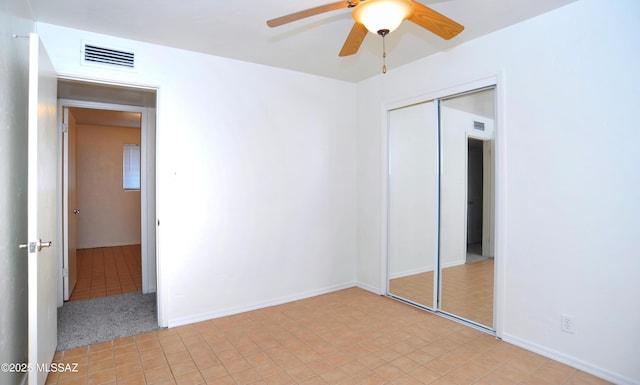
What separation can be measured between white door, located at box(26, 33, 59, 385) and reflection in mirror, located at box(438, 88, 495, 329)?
3169mm

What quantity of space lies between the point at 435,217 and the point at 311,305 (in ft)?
5.28

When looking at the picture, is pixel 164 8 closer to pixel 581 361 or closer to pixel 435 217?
pixel 435 217

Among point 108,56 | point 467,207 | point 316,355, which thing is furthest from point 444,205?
point 108,56

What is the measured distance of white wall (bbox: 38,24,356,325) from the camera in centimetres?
314

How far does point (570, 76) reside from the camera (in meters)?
2.44

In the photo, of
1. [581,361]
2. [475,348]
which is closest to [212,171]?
[475,348]

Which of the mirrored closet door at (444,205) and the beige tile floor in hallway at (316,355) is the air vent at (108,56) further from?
the mirrored closet door at (444,205)

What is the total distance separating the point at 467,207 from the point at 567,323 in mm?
1177

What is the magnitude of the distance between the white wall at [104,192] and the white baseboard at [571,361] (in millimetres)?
7213

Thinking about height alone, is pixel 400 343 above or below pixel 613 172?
below

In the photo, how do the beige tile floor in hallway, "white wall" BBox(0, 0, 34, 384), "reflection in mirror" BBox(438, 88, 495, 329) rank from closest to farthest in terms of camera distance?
"white wall" BBox(0, 0, 34, 384), the beige tile floor in hallway, "reflection in mirror" BBox(438, 88, 495, 329)

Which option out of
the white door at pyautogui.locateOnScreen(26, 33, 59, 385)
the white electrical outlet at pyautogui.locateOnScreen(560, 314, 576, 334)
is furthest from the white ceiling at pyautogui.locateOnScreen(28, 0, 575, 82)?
the white electrical outlet at pyautogui.locateOnScreen(560, 314, 576, 334)

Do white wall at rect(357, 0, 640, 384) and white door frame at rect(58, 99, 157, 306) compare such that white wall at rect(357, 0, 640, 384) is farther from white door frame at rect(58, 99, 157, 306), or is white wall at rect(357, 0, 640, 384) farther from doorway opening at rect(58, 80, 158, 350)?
white door frame at rect(58, 99, 157, 306)

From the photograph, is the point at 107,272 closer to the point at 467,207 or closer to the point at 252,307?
the point at 252,307
